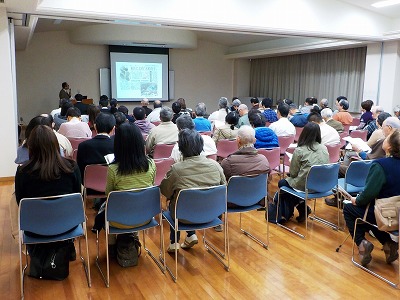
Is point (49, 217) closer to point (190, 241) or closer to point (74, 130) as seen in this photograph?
point (190, 241)

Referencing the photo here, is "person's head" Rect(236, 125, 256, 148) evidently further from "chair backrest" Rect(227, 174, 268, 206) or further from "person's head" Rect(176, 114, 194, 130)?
"person's head" Rect(176, 114, 194, 130)

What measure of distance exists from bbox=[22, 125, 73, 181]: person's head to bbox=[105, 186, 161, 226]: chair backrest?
1.59 ft

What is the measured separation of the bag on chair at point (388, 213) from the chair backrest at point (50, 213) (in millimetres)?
2391

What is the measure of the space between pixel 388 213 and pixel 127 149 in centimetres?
219

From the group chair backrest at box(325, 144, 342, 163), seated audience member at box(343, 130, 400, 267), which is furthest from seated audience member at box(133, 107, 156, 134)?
seated audience member at box(343, 130, 400, 267)

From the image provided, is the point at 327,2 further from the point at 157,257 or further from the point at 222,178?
the point at 157,257

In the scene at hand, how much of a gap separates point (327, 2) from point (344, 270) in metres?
7.17

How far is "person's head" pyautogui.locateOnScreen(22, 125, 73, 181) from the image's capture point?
2.72 metres

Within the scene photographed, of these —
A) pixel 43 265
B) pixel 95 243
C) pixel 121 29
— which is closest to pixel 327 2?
pixel 121 29

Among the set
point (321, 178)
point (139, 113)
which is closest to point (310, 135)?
point (321, 178)

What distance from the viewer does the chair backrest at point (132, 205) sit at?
9.19ft

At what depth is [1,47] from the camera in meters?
5.81

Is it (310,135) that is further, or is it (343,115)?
(343,115)

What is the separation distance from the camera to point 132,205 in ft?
9.33
